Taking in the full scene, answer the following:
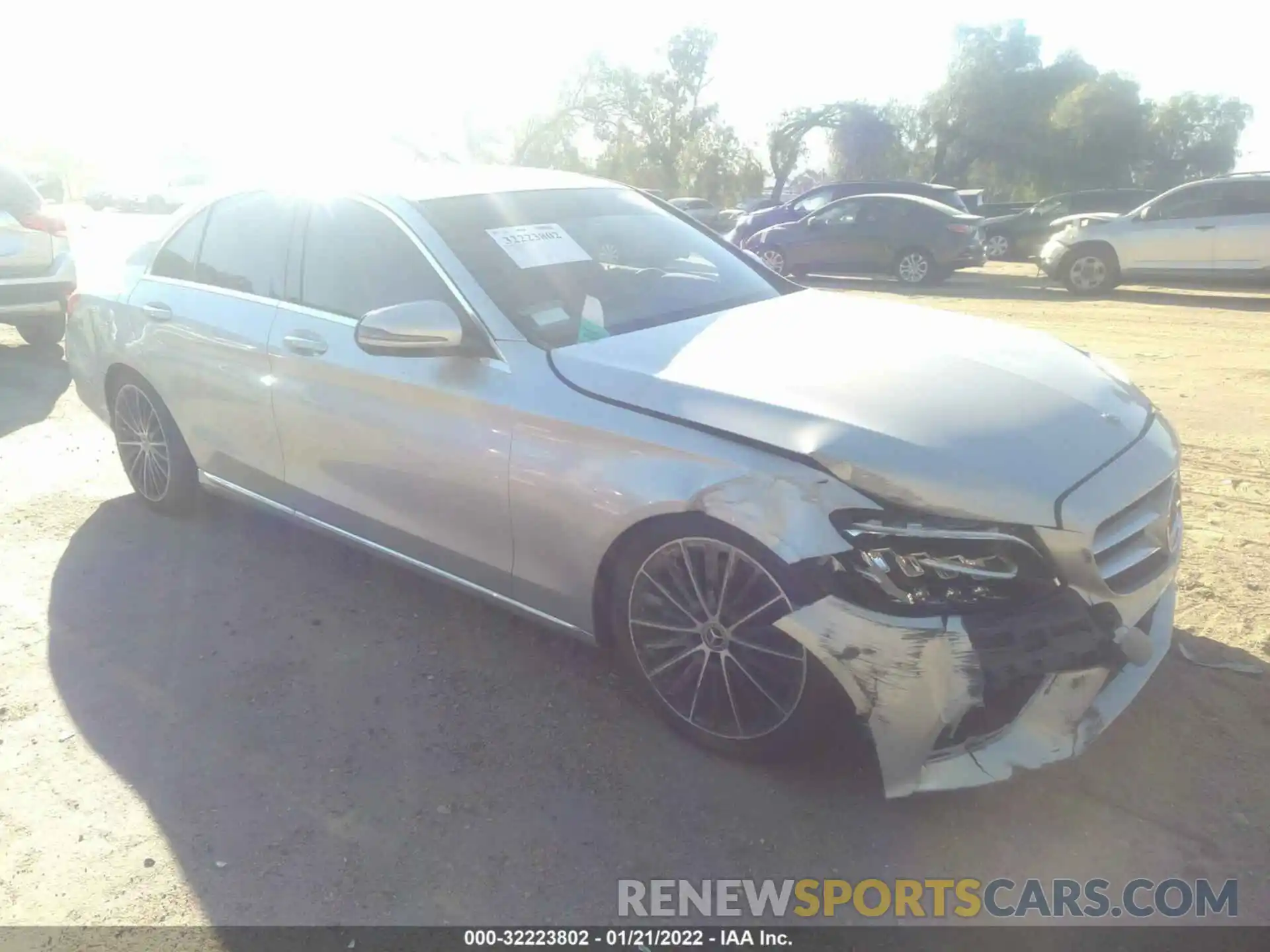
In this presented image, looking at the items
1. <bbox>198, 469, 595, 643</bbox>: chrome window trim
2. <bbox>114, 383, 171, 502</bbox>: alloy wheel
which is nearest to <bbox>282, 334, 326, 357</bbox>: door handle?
<bbox>198, 469, 595, 643</bbox>: chrome window trim

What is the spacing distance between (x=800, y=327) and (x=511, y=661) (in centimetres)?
156

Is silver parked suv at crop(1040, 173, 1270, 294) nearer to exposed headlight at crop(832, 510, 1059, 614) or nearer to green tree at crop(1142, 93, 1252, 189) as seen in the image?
exposed headlight at crop(832, 510, 1059, 614)

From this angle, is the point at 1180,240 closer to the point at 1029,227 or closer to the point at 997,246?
the point at 1029,227

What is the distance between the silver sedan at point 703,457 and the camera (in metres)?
2.48

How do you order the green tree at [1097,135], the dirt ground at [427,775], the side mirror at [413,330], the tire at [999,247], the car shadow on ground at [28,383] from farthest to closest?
the green tree at [1097,135]
the tire at [999,247]
the car shadow on ground at [28,383]
the side mirror at [413,330]
the dirt ground at [427,775]

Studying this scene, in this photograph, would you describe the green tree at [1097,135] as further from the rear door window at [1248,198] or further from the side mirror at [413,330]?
the side mirror at [413,330]

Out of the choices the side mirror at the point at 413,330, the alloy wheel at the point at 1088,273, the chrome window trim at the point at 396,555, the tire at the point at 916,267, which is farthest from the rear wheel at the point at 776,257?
the side mirror at the point at 413,330

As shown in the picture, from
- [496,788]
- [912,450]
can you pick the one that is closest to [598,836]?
[496,788]

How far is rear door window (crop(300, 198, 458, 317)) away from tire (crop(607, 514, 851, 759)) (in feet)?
3.77

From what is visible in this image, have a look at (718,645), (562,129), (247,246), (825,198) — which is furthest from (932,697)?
(562,129)

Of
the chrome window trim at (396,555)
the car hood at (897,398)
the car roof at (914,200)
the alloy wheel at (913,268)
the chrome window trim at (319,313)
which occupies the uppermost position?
the car roof at (914,200)

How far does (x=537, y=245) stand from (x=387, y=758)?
1.83 meters

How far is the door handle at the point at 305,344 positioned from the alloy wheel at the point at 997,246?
1695 cm

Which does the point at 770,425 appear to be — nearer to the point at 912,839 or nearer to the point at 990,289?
the point at 912,839
